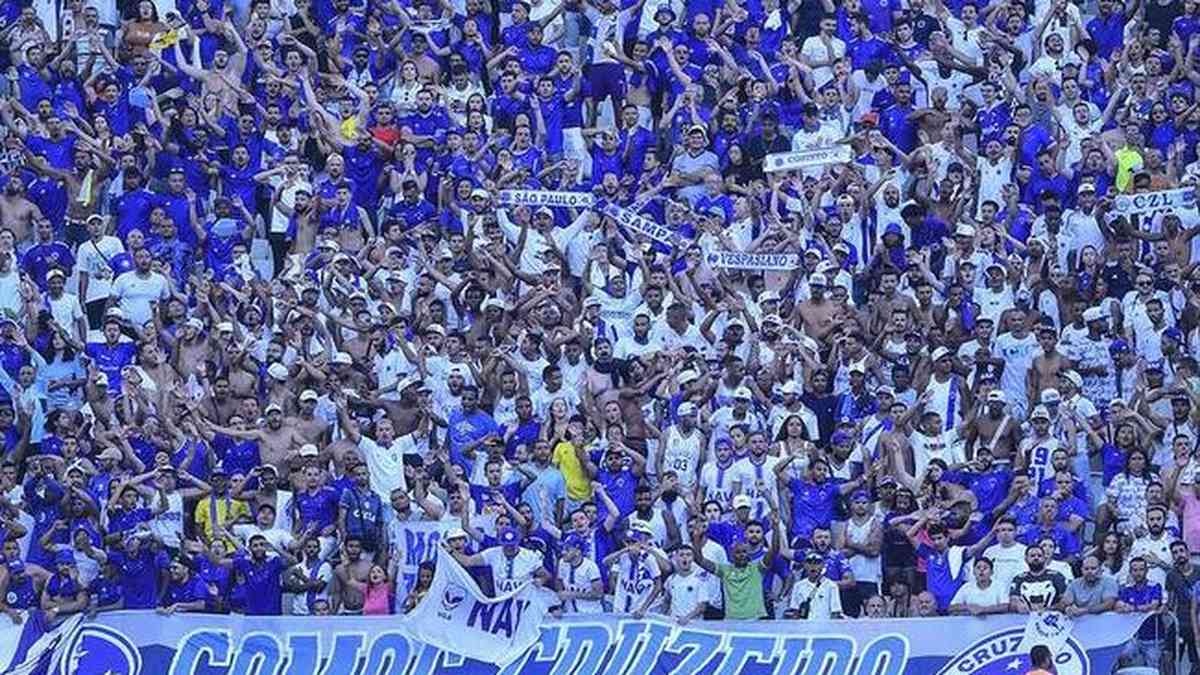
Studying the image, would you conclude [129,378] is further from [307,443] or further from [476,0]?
[476,0]

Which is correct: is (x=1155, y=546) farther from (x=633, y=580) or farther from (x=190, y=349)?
(x=190, y=349)

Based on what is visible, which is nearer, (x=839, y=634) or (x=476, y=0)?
(x=839, y=634)

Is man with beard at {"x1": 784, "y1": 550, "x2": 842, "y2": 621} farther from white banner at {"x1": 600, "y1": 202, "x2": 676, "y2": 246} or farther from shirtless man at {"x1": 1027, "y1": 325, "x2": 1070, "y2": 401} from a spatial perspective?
white banner at {"x1": 600, "y1": 202, "x2": 676, "y2": 246}

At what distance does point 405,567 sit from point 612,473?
1964mm

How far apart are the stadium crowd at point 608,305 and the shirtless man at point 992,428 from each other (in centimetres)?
2

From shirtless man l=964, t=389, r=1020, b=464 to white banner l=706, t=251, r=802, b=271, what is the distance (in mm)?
2514

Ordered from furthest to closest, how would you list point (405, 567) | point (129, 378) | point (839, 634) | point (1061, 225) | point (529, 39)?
point (529, 39) < point (1061, 225) < point (129, 378) < point (405, 567) < point (839, 634)

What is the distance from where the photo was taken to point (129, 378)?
31.8m

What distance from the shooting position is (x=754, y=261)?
109 feet

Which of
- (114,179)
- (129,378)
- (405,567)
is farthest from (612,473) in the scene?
(114,179)

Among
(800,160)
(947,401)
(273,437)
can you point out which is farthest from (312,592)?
(800,160)

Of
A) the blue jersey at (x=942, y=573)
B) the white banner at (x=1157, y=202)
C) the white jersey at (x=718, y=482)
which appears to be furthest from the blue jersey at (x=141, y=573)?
the white banner at (x=1157, y=202)

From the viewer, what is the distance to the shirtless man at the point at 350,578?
29.4 meters

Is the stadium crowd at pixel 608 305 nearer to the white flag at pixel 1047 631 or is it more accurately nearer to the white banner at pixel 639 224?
the white banner at pixel 639 224
